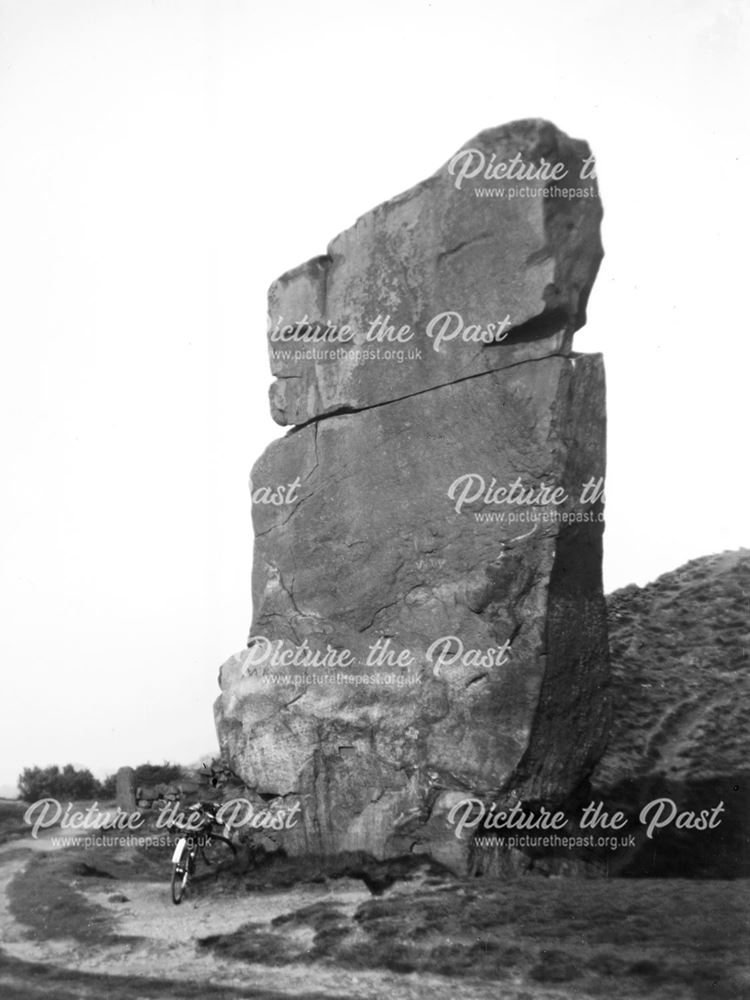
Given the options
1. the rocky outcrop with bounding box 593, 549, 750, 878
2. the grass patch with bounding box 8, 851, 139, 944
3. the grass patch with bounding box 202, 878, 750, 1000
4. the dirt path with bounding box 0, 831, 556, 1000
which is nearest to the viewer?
the grass patch with bounding box 202, 878, 750, 1000

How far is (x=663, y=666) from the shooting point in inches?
645

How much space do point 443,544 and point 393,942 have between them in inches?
201

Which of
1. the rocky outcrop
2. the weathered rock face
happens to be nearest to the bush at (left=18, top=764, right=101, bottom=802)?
the weathered rock face

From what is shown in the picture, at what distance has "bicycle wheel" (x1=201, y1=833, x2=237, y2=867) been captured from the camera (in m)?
12.7

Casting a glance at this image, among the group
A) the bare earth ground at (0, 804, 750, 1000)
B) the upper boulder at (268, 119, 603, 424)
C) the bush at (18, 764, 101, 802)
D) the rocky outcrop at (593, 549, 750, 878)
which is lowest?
the bush at (18, 764, 101, 802)

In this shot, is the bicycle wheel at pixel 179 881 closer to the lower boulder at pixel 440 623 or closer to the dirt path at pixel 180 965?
the dirt path at pixel 180 965

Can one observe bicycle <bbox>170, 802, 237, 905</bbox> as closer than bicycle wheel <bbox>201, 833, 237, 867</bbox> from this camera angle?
Yes

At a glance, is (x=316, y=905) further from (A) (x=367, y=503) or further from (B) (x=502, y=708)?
(A) (x=367, y=503)

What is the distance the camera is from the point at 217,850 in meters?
13.4

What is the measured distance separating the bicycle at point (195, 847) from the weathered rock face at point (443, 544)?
3.20 feet

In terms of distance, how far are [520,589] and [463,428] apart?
232 cm

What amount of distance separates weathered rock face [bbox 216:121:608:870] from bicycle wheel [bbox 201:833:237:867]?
79cm

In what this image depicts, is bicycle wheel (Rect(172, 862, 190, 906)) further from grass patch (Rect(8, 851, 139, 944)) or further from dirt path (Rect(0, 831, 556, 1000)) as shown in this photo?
grass patch (Rect(8, 851, 139, 944))

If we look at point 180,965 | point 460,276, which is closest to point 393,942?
point 180,965
